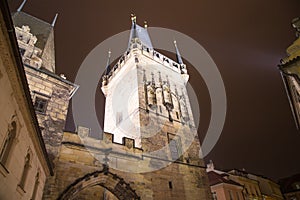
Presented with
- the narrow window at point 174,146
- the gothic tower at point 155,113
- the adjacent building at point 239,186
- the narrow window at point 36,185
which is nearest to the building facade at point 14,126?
the narrow window at point 36,185

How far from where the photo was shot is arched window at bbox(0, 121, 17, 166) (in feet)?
13.5

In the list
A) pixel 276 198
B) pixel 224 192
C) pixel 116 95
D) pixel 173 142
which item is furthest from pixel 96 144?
pixel 276 198

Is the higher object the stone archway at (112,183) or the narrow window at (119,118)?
the narrow window at (119,118)

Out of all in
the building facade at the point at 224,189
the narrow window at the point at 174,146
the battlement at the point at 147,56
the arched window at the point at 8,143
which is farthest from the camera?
the building facade at the point at 224,189

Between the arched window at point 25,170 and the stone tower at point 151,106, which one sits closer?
the arched window at point 25,170

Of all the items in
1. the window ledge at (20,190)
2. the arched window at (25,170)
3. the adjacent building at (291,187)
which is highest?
the adjacent building at (291,187)

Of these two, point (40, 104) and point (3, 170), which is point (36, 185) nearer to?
point (3, 170)

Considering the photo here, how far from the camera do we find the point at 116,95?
18562 millimetres

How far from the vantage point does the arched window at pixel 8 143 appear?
4.12 meters

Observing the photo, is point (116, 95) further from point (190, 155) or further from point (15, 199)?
point (15, 199)

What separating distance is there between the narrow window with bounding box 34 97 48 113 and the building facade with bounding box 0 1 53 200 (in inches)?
155

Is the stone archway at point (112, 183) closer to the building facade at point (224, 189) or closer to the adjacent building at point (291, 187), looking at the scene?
the building facade at point (224, 189)

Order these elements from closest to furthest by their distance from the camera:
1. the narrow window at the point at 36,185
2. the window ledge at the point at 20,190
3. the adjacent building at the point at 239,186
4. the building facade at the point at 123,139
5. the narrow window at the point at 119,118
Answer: the window ledge at the point at 20,190 → the narrow window at the point at 36,185 → the building facade at the point at 123,139 → the narrow window at the point at 119,118 → the adjacent building at the point at 239,186

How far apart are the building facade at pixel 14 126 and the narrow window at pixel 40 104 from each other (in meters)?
3.94
